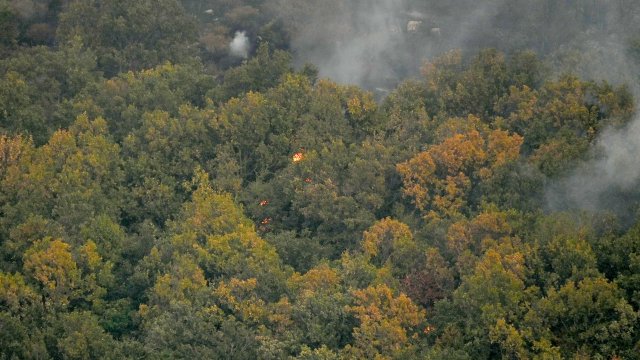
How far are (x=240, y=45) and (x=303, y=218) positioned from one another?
25.1 metres

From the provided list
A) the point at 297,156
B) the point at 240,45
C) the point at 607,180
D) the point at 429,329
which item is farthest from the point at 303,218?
the point at 240,45

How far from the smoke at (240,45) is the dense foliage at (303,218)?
429 inches

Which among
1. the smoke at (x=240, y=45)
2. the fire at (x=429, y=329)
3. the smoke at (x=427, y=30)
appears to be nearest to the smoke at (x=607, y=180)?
Answer: the fire at (x=429, y=329)

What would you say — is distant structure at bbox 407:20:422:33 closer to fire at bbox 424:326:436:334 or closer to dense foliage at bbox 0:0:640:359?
dense foliage at bbox 0:0:640:359

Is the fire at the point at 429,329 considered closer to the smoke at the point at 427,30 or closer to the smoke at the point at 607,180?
the smoke at the point at 607,180

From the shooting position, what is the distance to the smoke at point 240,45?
260 ft

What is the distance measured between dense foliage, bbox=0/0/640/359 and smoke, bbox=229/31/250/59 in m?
10.9

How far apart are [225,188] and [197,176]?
1.36 meters

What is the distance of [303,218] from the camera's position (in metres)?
57.2

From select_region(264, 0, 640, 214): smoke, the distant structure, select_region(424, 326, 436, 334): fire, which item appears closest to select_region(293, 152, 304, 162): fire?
select_region(264, 0, 640, 214): smoke

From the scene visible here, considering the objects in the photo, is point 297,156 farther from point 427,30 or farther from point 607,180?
point 427,30

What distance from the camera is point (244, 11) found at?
82875 millimetres

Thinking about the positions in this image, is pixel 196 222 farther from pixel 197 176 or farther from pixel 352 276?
pixel 352 276

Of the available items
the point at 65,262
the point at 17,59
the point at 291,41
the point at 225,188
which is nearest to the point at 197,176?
the point at 225,188
